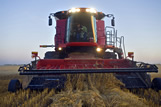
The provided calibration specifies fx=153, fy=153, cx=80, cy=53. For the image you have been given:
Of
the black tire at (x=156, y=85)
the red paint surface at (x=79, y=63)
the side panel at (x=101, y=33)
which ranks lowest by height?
the black tire at (x=156, y=85)

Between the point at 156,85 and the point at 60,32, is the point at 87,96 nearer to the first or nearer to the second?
the point at 156,85

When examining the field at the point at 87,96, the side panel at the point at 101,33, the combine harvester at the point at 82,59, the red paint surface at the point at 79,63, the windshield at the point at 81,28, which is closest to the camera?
the field at the point at 87,96

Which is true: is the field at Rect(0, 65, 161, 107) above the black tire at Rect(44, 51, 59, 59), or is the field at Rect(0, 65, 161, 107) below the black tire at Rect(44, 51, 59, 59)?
below

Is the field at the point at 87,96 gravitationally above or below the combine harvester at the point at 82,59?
below

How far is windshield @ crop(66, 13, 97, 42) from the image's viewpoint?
18.4 ft

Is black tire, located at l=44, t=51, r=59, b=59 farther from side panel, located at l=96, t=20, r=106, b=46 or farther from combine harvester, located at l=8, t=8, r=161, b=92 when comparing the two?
side panel, located at l=96, t=20, r=106, b=46

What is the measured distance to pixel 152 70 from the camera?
334cm

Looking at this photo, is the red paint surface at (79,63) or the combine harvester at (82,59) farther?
the red paint surface at (79,63)

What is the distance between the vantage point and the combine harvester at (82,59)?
338 centimetres

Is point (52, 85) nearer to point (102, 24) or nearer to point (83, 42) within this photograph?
point (83, 42)

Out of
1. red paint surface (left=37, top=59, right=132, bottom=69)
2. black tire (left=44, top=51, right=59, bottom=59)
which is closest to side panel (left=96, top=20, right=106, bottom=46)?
red paint surface (left=37, top=59, right=132, bottom=69)

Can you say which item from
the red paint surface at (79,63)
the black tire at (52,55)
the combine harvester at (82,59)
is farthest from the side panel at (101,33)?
the black tire at (52,55)

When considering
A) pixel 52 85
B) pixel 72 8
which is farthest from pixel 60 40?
pixel 52 85

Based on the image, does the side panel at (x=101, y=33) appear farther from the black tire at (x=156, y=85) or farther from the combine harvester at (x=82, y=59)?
the black tire at (x=156, y=85)
